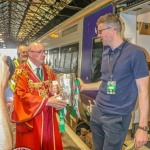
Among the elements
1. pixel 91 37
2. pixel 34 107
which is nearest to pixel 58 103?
pixel 34 107

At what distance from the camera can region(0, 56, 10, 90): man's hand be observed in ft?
2.61

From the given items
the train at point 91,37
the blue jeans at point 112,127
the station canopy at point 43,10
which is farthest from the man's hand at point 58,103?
the station canopy at point 43,10

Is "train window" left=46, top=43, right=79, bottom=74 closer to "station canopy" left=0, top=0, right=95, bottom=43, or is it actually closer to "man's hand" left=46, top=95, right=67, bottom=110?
"man's hand" left=46, top=95, right=67, bottom=110

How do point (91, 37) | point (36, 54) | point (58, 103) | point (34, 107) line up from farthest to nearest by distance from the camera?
point (91, 37)
point (36, 54)
point (34, 107)
point (58, 103)

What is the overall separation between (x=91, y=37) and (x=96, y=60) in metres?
0.40

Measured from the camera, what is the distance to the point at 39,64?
253 centimetres

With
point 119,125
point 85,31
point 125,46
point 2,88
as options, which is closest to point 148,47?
point 85,31

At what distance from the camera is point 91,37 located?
3.40 meters

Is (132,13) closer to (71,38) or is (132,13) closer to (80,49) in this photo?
(80,49)

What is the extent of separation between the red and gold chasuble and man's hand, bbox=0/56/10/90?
1.49 meters

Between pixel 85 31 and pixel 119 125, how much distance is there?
2.18 metres

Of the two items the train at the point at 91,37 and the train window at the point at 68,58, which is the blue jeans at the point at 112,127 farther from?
the train window at the point at 68,58

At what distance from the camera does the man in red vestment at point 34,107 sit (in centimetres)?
235

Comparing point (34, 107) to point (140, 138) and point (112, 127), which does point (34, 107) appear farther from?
point (140, 138)
